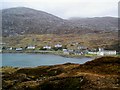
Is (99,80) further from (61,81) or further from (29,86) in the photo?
(29,86)

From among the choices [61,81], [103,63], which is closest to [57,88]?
[61,81]

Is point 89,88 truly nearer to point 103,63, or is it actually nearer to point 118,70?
point 118,70

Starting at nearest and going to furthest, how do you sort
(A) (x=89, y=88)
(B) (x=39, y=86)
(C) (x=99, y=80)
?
(A) (x=89, y=88)
(C) (x=99, y=80)
(B) (x=39, y=86)

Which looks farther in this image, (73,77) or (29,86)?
(29,86)

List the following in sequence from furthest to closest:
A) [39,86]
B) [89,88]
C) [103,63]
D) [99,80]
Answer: [103,63], [39,86], [99,80], [89,88]

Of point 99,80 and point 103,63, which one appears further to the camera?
point 103,63

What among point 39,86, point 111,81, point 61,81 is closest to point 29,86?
point 39,86

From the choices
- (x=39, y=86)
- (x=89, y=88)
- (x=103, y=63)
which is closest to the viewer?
(x=89, y=88)

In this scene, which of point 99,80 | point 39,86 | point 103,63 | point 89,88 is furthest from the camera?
point 103,63
